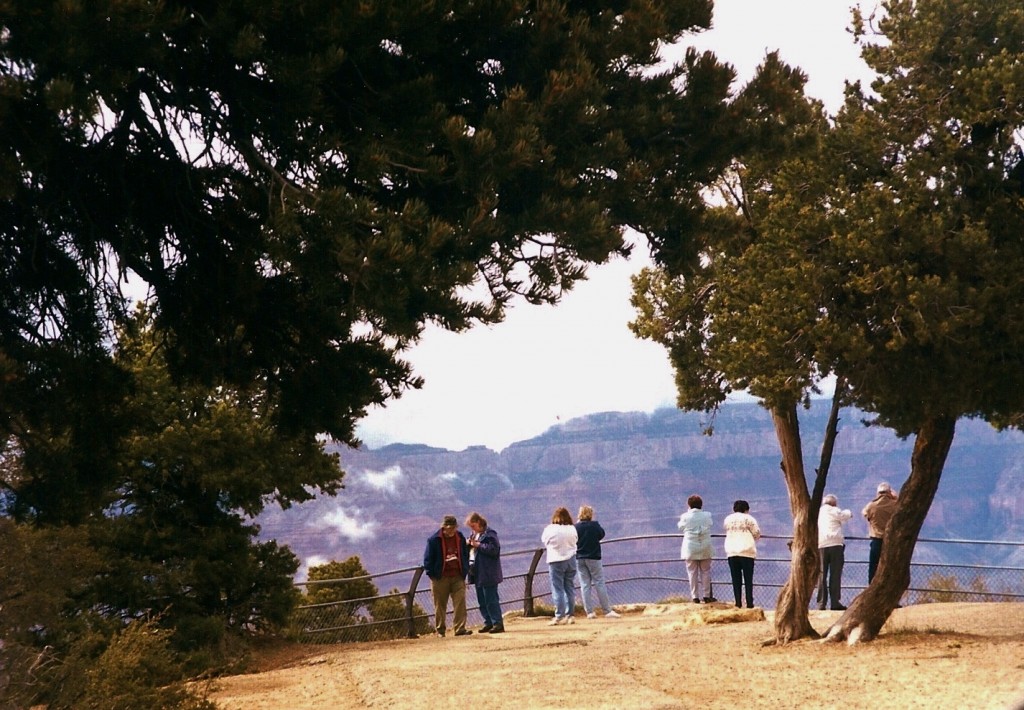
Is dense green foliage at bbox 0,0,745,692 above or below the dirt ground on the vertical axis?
above

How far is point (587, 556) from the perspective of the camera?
2402 cm

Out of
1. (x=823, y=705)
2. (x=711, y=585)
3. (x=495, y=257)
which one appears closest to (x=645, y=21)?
(x=495, y=257)

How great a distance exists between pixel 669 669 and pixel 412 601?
33.5 ft

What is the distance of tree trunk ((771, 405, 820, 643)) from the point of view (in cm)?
1809

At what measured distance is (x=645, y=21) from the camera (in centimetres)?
1073

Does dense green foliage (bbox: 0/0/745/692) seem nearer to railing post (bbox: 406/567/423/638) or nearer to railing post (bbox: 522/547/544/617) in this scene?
railing post (bbox: 406/567/423/638)

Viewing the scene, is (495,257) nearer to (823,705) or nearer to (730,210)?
(823,705)

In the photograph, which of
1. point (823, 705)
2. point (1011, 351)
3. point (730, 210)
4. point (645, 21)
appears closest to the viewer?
point (645, 21)

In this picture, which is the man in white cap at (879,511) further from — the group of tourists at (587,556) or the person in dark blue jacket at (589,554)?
the person in dark blue jacket at (589,554)

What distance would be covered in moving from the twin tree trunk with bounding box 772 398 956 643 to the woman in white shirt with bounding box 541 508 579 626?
17.1ft

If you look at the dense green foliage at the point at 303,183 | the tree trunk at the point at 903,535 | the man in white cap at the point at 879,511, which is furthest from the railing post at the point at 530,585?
the dense green foliage at the point at 303,183

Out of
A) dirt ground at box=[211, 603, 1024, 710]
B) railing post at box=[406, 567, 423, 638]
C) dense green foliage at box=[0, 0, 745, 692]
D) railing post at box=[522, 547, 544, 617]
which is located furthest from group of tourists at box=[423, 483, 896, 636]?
dense green foliage at box=[0, 0, 745, 692]

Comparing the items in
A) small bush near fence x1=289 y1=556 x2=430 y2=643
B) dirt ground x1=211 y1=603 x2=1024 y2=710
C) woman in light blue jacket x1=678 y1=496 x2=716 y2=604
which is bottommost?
dirt ground x1=211 y1=603 x2=1024 y2=710

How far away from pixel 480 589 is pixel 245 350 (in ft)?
33.6
